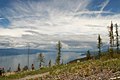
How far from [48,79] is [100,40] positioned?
11620 centimetres

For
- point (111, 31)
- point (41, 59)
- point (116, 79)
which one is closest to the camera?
point (116, 79)

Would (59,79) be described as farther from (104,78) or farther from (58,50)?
(58,50)

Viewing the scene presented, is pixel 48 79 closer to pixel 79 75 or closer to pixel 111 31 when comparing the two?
pixel 79 75

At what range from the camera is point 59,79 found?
37.8m

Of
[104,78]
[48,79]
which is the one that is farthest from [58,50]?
[104,78]

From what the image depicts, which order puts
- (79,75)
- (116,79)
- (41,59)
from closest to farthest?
(116,79), (79,75), (41,59)

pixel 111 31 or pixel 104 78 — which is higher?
pixel 111 31

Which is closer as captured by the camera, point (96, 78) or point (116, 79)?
point (116, 79)

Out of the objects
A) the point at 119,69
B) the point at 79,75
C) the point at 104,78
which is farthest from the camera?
the point at 79,75

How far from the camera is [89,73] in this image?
121 ft

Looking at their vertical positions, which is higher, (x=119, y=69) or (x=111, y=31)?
(x=111, y=31)

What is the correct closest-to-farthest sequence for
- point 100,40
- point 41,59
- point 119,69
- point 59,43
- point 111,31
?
point 119,69 < point 111,31 < point 100,40 < point 59,43 < point 41,59

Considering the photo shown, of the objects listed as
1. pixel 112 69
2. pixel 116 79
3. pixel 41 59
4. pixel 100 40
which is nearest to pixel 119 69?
pixel 112 69

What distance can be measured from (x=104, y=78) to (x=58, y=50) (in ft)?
439
